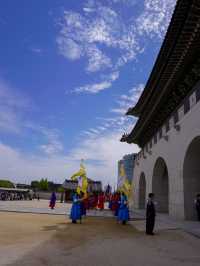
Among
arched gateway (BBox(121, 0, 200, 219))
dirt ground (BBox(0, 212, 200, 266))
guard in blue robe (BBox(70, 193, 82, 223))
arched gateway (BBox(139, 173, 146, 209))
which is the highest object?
arched gateway (BBox(121, 0, 200, 219))

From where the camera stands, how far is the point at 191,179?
1295cm

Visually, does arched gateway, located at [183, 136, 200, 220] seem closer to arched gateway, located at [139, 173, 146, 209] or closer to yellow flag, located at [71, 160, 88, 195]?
yellow flag, located at [71, 160, 88, 195]

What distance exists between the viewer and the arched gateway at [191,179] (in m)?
12.7

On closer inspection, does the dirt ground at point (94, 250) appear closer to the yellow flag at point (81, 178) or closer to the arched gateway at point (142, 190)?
the yellow flag at point (81, 178)

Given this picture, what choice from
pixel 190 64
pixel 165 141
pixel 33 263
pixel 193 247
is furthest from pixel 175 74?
pixel 33 263

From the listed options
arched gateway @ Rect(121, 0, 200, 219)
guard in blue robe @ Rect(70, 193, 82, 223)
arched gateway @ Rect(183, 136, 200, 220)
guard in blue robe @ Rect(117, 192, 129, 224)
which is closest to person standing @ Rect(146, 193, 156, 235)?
guard in blue robe @ Rect(117, 192, 129, 224)

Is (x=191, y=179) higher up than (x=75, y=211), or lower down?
higher up

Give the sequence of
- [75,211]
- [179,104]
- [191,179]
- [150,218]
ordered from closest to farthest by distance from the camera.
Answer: [150,218]
[75,211]
[191,179]
[179,104]

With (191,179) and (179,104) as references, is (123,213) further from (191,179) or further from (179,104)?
(179,104)

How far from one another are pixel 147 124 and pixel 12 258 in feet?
52.5

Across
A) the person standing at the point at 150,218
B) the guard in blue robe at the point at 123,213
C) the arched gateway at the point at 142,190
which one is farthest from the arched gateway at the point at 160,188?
the person standing at the point at 150,218

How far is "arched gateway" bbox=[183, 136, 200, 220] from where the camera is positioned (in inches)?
500

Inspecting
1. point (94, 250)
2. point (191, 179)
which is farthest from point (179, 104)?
point (94, 250)

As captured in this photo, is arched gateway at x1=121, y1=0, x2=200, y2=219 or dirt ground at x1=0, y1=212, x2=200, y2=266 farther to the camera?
arched gateway at x1=121, y1=0, x2=200, y2=219
